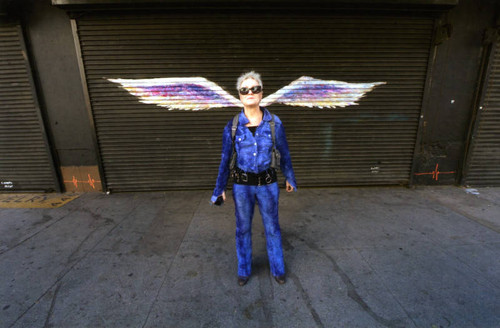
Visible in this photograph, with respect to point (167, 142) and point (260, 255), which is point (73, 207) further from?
point (260, 255)

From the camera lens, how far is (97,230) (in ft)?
11.9

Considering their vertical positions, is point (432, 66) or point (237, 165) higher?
point (432, 66)

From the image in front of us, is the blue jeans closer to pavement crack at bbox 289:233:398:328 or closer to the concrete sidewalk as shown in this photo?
the concrete sidewalk

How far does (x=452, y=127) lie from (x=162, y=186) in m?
6.70

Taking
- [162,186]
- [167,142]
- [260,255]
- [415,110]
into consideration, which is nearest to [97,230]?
[162,186]

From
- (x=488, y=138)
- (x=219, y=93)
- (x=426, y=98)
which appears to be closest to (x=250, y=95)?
(x=219, y=93)

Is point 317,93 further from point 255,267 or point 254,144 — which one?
point 255,267

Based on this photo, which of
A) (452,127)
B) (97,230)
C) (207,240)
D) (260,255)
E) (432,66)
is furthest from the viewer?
(452,127)

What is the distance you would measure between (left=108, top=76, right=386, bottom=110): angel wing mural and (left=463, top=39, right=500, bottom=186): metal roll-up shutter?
233cm

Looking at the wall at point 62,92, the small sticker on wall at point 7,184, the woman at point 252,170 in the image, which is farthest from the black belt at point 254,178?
the small sticker on wall at point 7,184

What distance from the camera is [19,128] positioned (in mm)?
4906

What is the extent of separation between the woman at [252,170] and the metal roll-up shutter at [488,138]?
209 inches

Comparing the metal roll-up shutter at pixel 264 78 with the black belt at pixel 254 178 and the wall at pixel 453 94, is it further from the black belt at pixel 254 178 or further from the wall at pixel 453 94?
the black belt at pixel 254 178

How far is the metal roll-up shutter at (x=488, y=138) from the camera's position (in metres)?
4.76
